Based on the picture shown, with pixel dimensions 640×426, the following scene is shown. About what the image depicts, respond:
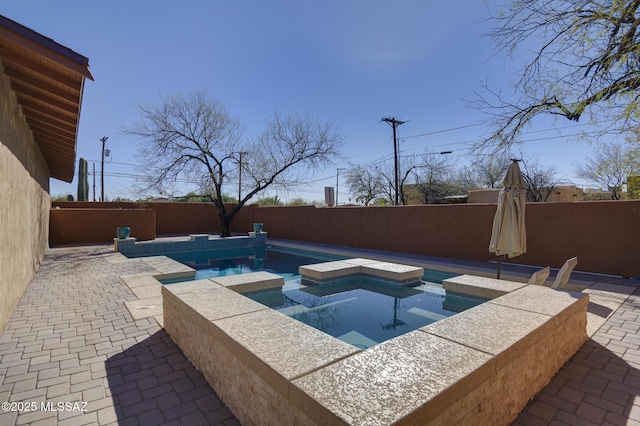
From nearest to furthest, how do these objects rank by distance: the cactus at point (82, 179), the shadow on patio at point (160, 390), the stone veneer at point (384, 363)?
1. the stone veneer at point (384, 363)
2. the shadow on patio at point (160, 390)
3. the cactus at point (82, 179)

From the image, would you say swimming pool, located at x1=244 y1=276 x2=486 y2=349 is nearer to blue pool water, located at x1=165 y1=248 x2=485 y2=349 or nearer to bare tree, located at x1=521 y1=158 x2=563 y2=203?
blue pool water, located at x1=165 y1=248 x2=485 y2=349

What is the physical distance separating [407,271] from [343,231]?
6702 millimetres

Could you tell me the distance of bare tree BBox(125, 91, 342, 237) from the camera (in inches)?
554

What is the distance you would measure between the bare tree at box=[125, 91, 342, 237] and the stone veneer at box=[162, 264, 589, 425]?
41.2ft

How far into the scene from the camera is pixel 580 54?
581 cm

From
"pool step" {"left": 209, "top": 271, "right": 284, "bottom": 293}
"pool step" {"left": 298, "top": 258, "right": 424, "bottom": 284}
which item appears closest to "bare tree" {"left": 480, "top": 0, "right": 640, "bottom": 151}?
"pool step" {"left": 298, "top": 258, "right": 424, "bottom": 284}

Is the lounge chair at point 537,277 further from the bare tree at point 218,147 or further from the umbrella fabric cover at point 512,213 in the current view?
the bare tree at point 218,147

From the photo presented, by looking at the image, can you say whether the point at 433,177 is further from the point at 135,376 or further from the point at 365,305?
the point at 135,376

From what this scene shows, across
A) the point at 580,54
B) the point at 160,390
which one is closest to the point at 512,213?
the point at 580,54

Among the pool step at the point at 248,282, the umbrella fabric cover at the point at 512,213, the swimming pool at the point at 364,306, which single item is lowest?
the swimming pool at the point at 364,306

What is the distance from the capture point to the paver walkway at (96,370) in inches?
91.0

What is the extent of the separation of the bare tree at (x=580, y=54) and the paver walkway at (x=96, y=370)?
756cm

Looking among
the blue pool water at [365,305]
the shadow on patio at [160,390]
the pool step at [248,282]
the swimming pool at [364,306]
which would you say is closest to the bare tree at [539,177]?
the blue pool water at [365,305]

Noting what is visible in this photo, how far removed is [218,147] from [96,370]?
13143 millimetres
